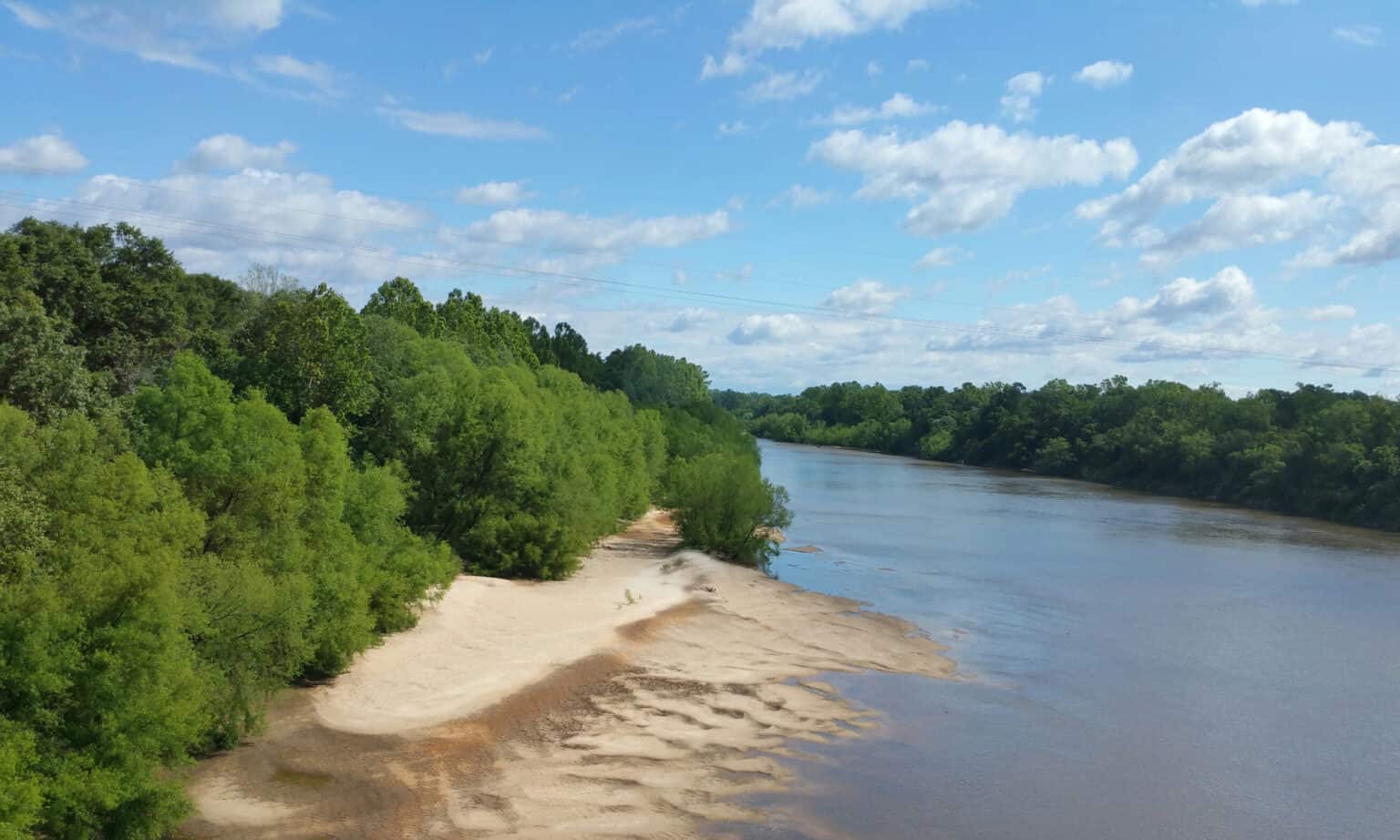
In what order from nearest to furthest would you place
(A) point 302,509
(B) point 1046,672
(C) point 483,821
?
(C) point 483,821 → (A) point 302,509 → (B) point 1046,672

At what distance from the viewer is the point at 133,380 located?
40719 mm

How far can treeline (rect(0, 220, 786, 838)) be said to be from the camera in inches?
727

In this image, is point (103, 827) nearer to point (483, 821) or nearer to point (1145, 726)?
point (483, 821)

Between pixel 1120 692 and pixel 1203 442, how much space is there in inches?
3378

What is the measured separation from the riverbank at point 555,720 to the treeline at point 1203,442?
63.6 m

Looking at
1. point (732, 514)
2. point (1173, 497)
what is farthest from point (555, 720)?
Answer: point (1173, 497)

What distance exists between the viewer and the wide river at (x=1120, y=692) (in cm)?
2428

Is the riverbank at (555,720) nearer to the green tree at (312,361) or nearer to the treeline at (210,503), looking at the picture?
the treeline at (210,503)

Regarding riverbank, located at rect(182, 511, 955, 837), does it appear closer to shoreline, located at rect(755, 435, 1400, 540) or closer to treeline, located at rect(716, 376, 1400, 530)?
shoreline, located at rect(755, 435, 1400, 540)

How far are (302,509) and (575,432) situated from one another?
30267 mm

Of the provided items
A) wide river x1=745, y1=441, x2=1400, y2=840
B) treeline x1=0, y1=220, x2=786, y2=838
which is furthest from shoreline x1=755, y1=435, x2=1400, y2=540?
treeline x1=0, y1=220, x2=786, y2=838

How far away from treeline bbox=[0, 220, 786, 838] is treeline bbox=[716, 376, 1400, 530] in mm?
57103

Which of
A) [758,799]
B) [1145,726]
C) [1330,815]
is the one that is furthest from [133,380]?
[1330,815]

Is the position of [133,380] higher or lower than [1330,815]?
higher
